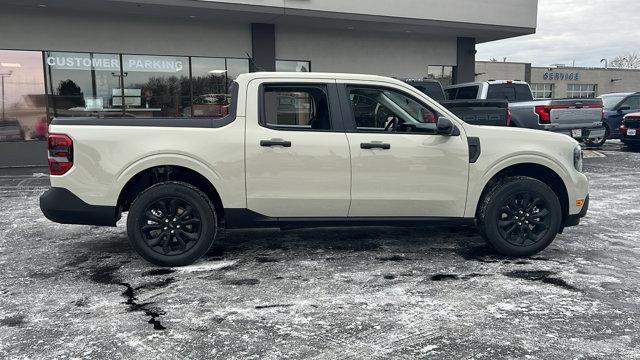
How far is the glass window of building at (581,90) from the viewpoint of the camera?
49.4m

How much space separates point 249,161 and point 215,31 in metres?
10.7

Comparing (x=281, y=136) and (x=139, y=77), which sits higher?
(x=139, y=77)

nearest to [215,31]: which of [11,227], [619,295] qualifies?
[11,227]

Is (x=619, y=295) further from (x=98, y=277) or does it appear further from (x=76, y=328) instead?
(x=98, y=277)

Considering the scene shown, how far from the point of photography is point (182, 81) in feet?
46.9

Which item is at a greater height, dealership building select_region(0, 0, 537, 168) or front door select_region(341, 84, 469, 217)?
dealership building select_region(0, 0, 537, 168)

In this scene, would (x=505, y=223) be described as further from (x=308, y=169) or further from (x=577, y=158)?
(x=308, y=169)

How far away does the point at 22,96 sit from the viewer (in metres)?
12.9

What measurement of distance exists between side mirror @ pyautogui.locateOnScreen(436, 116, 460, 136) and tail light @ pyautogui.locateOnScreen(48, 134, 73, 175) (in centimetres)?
356

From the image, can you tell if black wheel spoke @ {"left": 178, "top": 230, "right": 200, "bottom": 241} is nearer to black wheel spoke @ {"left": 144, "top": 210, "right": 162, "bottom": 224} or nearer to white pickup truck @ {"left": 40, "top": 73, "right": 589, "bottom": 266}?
white pickup truck @ {"left": 40, "top": 73, "right": 589, "bottom": 266}

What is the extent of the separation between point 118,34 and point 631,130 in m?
16.2

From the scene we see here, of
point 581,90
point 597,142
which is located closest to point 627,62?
point 581,90

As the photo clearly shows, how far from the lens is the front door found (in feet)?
16.0

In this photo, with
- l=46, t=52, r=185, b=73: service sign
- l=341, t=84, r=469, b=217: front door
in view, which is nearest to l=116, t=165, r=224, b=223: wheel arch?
l=341, t=84, r=469, b=217: front door
